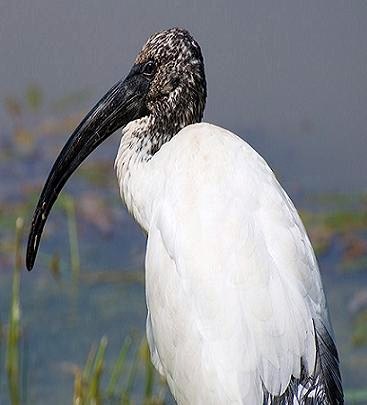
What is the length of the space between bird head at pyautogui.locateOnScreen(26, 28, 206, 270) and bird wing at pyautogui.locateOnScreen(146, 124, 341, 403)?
211 millimetres

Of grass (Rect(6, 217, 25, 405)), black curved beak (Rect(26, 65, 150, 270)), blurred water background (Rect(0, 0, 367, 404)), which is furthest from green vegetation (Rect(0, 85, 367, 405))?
black curved beak (Rect(26, 65, 150, 270))

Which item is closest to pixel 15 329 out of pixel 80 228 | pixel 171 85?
pixel 171 85

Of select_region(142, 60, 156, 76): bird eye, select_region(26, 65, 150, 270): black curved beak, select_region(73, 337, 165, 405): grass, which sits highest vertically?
select_region(142, 60, 156, 76): bird eye

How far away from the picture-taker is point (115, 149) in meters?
4.70

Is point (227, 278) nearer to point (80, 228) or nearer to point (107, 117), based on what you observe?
point (107, 117)

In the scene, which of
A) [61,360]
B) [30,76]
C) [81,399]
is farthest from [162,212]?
[30,76]

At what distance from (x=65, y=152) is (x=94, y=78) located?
181 cm

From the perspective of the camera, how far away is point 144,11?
486 centimetres

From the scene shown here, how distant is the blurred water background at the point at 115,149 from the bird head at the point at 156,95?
1.38 m

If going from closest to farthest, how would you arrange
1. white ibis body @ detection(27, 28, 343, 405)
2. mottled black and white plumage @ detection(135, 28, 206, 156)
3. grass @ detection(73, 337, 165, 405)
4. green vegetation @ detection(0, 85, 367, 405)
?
1. white ibis body @ detection(27, 28, 343, 405)
2. mottled black and white plumage @ detection(135, 28, 206, 156)
3. grass @ detection(73, 337, 165, 405)
4. green vegetation @ detection(0, 85, 367, 405)

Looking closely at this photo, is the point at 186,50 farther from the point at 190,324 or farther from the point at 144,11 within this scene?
the point at 144,11

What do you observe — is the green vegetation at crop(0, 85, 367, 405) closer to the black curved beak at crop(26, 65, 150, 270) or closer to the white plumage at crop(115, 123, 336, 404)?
the black curved beak at crop(26, 65, 150, 270)

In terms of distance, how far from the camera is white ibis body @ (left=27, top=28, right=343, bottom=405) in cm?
259

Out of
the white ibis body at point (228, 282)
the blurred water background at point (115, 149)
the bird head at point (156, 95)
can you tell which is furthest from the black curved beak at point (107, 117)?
the blurred water background at point (115, 149)
